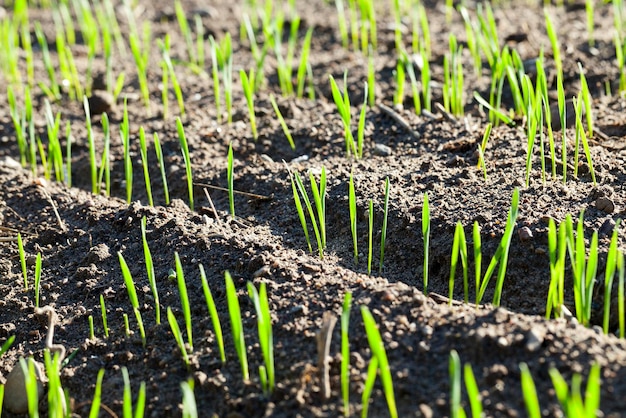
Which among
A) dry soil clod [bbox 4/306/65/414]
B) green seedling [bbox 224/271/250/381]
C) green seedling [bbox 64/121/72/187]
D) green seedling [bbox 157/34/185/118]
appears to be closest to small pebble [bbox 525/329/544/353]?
green seedling [bbox 224/271/250/381]

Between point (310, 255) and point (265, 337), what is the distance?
1.97 feet

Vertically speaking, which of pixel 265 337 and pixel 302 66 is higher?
pixel 302 66

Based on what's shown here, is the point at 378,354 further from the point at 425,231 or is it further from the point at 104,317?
the point at 104,317

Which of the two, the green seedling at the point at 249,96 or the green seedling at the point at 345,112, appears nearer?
the green seedling at the point at 345,112

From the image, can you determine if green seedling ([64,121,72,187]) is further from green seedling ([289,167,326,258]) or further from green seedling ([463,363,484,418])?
green seedling ([463,363,484,418])

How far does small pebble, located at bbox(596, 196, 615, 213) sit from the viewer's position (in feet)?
6.46

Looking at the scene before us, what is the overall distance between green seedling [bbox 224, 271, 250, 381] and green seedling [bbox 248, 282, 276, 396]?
4 cm

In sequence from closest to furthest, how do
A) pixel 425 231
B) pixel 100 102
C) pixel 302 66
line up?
pixel 425 231 → pixel 302 66 → pixel 100 102

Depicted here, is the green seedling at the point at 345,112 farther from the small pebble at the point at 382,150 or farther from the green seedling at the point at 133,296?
the green seedling at the point at 133,296

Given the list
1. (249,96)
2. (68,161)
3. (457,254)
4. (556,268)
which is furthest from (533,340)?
(68,161)

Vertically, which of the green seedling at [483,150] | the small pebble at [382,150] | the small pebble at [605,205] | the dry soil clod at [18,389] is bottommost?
the dry soil clod at [18,389]

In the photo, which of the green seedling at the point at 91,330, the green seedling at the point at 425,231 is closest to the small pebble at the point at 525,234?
the green seedling at the point at 425,231

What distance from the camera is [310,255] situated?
207cm

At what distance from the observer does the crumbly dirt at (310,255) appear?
1.53 m
